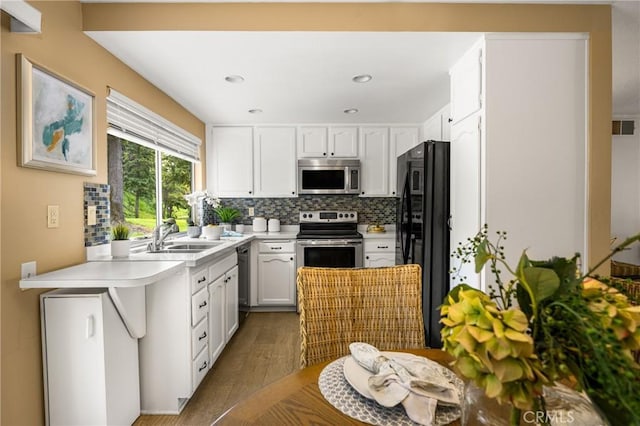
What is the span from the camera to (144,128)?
8.20 ft

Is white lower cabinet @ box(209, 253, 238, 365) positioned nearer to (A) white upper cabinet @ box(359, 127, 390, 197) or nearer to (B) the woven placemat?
(B) the woven placemat

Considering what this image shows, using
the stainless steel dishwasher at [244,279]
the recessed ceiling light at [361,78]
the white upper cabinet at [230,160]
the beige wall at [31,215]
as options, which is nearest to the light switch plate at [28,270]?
the beige wall at [31,215]

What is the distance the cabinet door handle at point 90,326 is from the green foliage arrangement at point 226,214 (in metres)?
2.41

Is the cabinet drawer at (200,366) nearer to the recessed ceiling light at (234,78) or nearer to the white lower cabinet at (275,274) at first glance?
the white lower cabinet at (275,274)

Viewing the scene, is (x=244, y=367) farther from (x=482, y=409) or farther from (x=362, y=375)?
(x=482, y=409)

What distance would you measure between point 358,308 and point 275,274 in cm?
250

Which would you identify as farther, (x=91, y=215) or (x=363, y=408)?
(x=91, y=215)

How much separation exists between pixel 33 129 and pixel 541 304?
2.02 metres

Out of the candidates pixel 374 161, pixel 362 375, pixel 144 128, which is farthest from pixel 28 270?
pixel 374 161

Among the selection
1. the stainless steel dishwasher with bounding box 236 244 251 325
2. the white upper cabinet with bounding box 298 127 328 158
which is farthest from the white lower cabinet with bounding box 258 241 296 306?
the white upper cabinet with bounding box 298 127 328 158

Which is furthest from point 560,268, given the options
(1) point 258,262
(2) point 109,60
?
(1) point 258,262

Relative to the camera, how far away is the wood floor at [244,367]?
1869mm

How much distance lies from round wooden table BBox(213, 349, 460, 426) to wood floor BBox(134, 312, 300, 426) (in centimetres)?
136

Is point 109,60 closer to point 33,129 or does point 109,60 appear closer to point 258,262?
point 33,129
